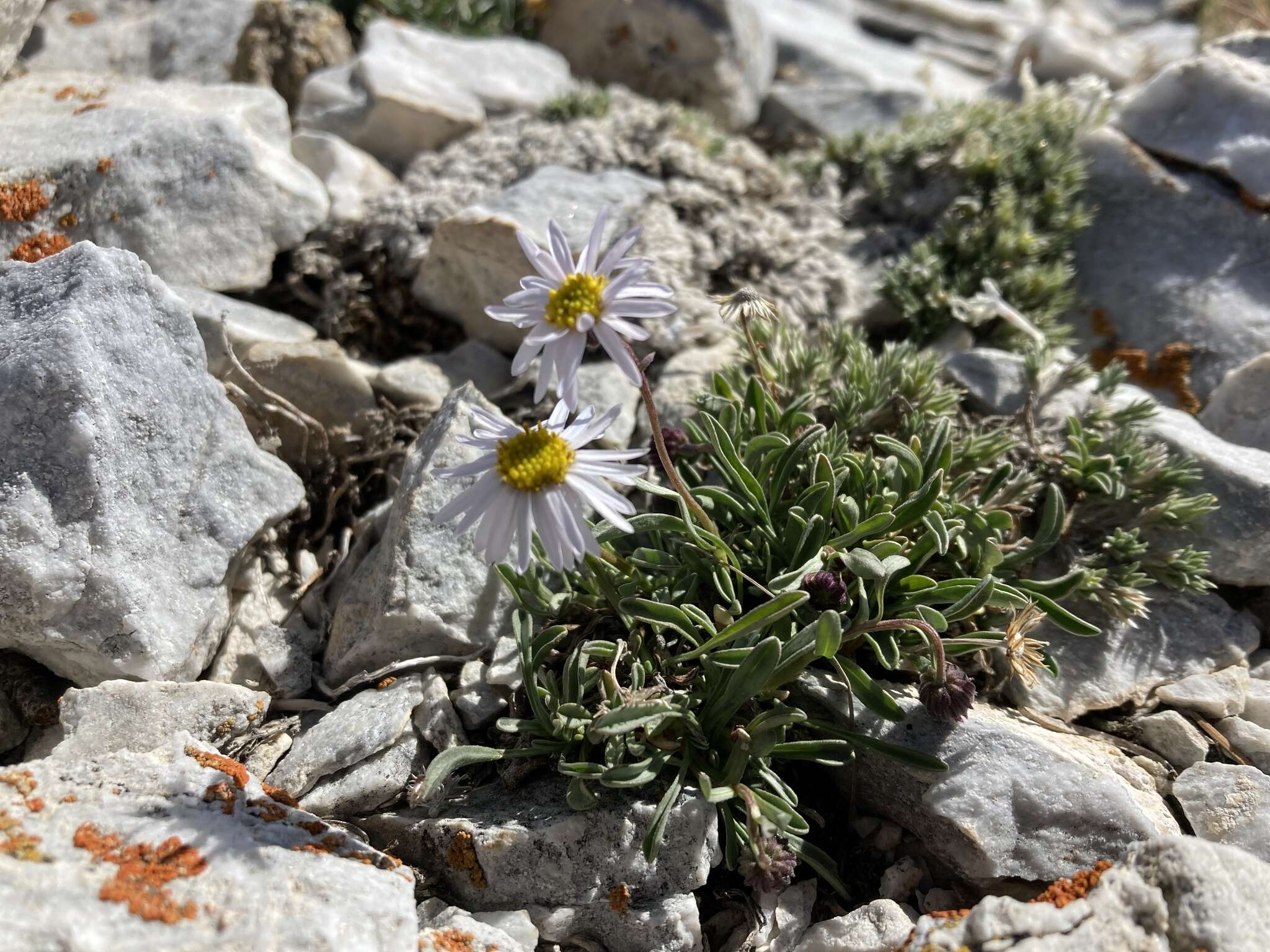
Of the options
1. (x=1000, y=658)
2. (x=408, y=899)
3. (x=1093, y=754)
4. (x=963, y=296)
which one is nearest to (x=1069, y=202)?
(x=963, y=296)

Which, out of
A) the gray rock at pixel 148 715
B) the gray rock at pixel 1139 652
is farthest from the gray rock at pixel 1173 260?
the gray rock at pixel 148 715

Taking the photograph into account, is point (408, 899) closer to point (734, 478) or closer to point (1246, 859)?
point (734, 478)

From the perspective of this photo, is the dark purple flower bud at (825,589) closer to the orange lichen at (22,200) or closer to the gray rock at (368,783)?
the gray rock at (368,783)

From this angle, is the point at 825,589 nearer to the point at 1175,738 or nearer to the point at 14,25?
the point at 1175,738

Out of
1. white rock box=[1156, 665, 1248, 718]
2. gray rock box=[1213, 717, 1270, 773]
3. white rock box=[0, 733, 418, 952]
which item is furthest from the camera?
white rock box=[1156, 665, 1248, 718]

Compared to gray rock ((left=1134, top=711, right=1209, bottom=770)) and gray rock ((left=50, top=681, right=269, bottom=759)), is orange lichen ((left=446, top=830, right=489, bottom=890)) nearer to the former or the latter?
gray rock ((left=50, top=681, right=269, bottom=759))

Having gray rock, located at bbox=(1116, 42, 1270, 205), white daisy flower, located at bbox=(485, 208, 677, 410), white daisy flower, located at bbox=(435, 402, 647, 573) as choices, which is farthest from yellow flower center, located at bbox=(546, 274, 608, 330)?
gray rock, located at bbox=(1116, 42, 1270, 205)
